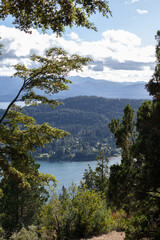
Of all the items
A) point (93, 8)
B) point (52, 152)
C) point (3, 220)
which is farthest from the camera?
point (52, 152)

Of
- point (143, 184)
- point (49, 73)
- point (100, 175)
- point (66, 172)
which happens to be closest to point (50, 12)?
point (49, 73)

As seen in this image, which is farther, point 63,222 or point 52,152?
point 52,152

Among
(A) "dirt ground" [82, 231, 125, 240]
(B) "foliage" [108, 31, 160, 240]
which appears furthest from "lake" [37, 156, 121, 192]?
(B) "foliage" [108, 31, 160, 240]

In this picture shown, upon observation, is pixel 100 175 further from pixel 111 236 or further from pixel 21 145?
pixel 21 145

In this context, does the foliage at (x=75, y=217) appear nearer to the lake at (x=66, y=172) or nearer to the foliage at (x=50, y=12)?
the foliage at (x=50, y=12)

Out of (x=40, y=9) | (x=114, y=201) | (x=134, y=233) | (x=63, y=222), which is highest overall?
(x=40, y=9)

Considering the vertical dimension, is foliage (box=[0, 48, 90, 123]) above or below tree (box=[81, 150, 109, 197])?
above

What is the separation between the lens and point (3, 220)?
73.4ft

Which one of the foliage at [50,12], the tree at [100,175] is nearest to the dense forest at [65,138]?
the foliage at [50,12]

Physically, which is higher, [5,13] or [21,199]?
[5,13]

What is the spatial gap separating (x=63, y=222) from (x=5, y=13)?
9.66 m

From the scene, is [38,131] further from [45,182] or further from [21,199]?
[21,199]

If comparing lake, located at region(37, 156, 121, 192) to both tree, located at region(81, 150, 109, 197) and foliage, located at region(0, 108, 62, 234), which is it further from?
foliage, located at region(0, 108, 62, 234)

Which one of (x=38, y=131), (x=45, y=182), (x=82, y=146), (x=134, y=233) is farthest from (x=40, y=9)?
(x=82, y=146)
